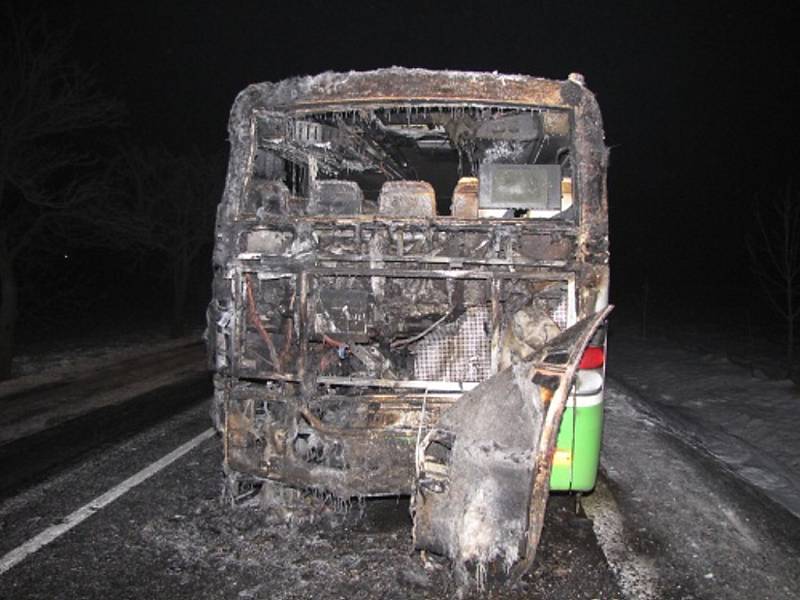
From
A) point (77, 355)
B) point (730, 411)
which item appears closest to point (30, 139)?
point (77, 355)

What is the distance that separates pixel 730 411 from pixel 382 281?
21.8 ft

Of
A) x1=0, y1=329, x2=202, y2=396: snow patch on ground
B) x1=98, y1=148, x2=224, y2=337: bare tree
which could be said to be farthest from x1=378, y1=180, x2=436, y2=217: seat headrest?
x1=98, y1=148, x2=224, y2=337: bare tree

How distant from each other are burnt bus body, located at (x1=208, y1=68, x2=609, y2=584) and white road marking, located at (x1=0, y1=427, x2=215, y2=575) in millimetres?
1233

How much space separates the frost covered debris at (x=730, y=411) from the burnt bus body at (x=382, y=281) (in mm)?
3126

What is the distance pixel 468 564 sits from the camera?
304 cm

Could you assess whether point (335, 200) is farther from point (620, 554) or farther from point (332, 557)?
point (620, 554)

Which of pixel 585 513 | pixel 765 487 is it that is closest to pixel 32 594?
pixel 585 513

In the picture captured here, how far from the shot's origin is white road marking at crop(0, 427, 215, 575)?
3439 millimetres

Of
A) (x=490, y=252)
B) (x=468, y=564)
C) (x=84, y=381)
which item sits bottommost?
(x=84, y=381)

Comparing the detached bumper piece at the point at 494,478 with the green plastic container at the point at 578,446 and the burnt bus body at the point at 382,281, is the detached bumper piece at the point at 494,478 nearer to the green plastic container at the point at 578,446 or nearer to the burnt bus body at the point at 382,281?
the burnt bus body at the point at 382,281

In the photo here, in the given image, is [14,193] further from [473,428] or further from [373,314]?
[473,428]

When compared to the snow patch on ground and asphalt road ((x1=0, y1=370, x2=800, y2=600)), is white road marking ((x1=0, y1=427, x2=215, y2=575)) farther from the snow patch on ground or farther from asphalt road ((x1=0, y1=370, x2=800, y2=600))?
the snow patch on ground

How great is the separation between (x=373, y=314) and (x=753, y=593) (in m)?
2.82

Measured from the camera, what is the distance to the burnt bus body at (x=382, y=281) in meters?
3.56
